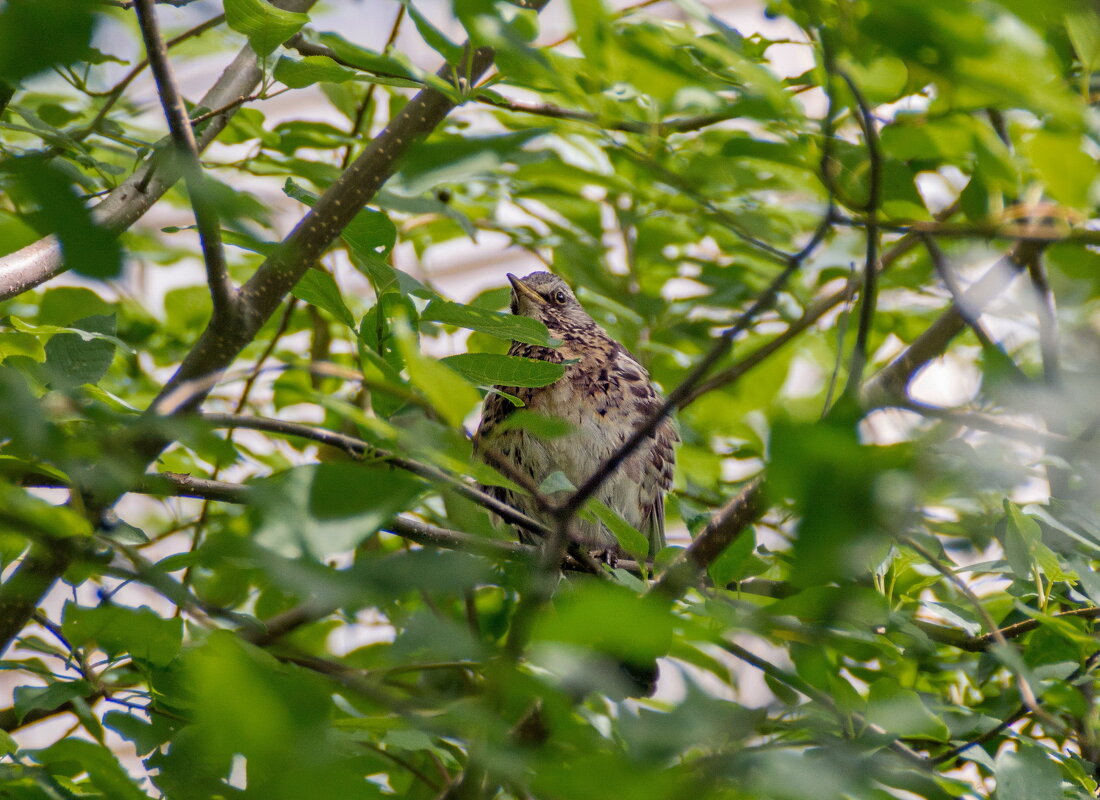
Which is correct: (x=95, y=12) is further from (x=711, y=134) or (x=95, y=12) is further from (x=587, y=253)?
(x=587, y=253)

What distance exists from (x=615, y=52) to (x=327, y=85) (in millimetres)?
1454

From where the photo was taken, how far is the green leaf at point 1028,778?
3.59ft

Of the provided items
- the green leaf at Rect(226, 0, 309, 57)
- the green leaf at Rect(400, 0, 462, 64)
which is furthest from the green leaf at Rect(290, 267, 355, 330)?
the green leaf at Rect(400, 0, 462, 64)

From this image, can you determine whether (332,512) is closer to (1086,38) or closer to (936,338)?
(1086,38)

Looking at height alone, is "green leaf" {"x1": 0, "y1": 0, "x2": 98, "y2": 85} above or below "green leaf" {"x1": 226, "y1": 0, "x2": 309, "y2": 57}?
below

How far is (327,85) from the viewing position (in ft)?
6.77

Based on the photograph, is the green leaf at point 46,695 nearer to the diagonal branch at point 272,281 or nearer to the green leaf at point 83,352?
the diagonal branch at point 272,281

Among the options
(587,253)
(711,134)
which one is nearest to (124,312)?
(587,253)

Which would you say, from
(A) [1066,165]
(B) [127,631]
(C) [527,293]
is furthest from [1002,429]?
(C) [527,293]

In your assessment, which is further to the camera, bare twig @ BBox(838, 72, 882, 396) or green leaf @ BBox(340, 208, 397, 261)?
green leaf @ BBox(340, 208, 397, 261)

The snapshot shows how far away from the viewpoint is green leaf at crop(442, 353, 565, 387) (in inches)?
40.9

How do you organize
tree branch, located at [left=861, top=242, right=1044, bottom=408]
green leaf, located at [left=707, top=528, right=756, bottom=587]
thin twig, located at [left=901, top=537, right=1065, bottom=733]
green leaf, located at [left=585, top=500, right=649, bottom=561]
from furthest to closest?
tree branch, located at [left=861, top=242, right=1044, bottom=408] < green leaf, located at [left=707, top=528, right=756, bottom=587] < green leaf, located at [left=585, top=500, right=649, bottom=561] < thin twig, located at [left=901, top=537, right=1065, bottom=733]

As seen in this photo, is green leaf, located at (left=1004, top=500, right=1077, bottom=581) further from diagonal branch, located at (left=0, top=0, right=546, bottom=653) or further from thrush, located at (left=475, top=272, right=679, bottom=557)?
thrush, located at (left=475, top=272, right=679, bottom=557)

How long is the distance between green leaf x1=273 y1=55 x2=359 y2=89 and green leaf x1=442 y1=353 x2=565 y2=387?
378mm
